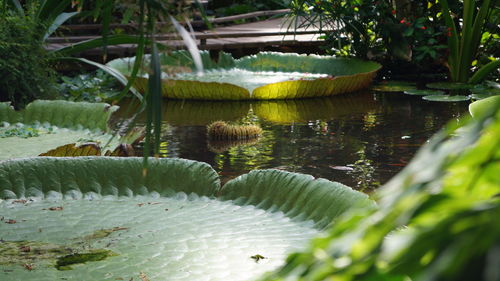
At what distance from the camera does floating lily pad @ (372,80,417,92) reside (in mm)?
7340

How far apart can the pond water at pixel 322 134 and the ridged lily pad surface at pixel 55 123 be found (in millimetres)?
593

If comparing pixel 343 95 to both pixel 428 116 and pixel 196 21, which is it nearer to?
pixel 428 116

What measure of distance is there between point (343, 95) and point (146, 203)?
4919 millimetres

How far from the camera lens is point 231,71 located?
8031 mm

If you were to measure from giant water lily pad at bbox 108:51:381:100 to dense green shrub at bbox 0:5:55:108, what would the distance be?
58.2 inches

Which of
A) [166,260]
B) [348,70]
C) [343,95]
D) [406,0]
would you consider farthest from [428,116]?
[166,260]

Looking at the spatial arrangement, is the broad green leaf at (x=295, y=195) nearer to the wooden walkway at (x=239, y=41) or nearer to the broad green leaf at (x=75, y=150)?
the broad green leaf at (x=75, y=150)

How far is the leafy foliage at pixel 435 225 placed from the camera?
23 centimetres

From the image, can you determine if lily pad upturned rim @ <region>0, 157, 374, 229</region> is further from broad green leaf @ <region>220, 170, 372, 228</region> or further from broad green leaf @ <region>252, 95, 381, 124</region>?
broad green leaf @ <region>252, 95, 381, 124</region>

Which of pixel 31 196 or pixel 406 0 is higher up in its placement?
pixel 406 0

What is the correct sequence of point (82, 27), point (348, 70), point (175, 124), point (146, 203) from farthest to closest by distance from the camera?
point (82, 27)
point (348, 70)
point (175, 124)
point (146, 203)

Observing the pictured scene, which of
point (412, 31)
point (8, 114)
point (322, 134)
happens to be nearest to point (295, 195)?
point (8, 114)

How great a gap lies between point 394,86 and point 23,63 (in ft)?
13.6

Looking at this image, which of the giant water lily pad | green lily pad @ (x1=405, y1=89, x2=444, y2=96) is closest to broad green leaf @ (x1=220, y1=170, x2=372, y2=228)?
the giant water lily pad
